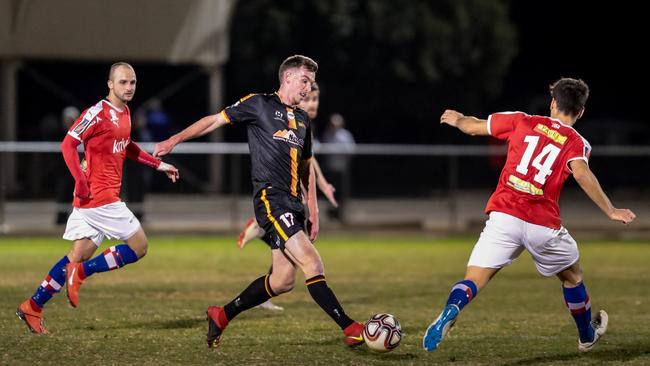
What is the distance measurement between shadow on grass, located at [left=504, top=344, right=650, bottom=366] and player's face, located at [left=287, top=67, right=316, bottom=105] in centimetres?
250

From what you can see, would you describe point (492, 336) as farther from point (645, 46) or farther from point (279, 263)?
point (645, 46)

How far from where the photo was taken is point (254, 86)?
142ft

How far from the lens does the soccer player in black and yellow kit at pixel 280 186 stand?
26.8 ft

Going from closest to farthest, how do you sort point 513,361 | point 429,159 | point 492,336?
1. point 513,361
2. point 492,336
3. point 429,159

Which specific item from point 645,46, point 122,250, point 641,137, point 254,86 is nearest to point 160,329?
point 122,250

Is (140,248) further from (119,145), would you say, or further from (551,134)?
(551,134)

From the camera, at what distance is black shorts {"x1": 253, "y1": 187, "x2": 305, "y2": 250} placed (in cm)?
821

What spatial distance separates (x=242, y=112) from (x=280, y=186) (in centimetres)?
62

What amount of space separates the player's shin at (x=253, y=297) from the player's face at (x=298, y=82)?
4.51 feet

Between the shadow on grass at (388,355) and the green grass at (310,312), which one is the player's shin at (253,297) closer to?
the green grass at (310,312)

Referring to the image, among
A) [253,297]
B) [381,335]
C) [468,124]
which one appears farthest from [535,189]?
[253,297]

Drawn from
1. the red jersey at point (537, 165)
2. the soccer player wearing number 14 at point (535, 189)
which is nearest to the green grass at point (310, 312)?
the soccer player wearing number 14 at point (535, 189)

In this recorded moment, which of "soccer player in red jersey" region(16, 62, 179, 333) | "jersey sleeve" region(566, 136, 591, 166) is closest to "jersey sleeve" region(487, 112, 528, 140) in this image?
"jersey sleeve" region(566, 136, 591, 166)

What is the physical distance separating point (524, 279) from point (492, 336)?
17.5 feet
